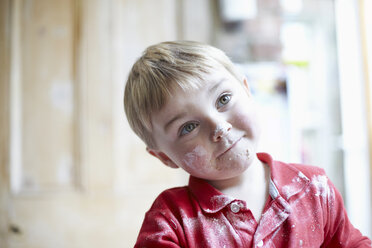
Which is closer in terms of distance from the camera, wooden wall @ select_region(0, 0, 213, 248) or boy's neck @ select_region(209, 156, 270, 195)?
boy's neck @ select_region(209, 156, 270, 195)

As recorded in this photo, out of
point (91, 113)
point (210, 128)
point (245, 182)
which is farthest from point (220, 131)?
point (91, 113)

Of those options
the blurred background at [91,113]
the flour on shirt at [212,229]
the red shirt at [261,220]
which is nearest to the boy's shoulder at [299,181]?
the red shirt at [261,220]

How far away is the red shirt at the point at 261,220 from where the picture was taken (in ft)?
1.87

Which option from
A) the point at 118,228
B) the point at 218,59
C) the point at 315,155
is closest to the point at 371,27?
the point at 315,155

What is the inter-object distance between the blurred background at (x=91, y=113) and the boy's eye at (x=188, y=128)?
848mm

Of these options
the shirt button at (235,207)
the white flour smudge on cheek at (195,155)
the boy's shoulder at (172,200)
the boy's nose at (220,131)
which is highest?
the boy's nose at (220,131)

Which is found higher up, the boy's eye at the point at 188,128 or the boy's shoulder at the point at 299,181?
the boy's eye at the point at 188,128

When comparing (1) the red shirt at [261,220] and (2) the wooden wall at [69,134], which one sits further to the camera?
(2) the wooden wall at [69,134]

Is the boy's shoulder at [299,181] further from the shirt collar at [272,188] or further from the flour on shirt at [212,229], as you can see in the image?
the flour on shirt at [212,229]

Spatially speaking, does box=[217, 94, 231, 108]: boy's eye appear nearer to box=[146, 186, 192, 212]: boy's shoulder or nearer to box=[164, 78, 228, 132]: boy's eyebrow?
box=[164, 78, 228, 132]: boy's eyebrow

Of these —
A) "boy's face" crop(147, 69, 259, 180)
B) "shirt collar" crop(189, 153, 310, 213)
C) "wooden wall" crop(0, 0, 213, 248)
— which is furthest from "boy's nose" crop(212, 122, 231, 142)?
"wooden wall" crop(0, 0, 213, 248)

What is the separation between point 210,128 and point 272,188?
0.17m

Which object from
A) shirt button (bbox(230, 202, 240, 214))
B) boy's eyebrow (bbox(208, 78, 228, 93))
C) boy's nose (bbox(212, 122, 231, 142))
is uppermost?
boy's eyebrow (bbox(208, 78, 228, 93))

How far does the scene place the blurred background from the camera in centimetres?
134
